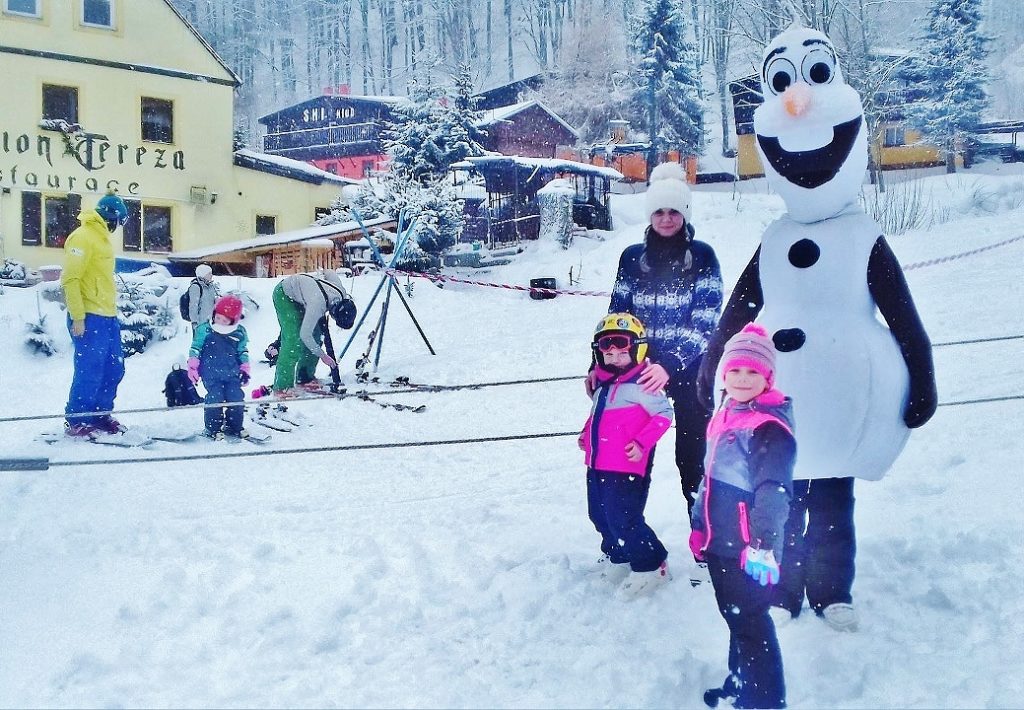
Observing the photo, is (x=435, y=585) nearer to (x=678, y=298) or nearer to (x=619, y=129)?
(x=678, y=298)

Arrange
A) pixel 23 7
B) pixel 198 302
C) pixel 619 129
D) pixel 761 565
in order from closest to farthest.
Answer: pixel 761 565 < pixel 198 302 < pixel 23 7 < pixel 619 129

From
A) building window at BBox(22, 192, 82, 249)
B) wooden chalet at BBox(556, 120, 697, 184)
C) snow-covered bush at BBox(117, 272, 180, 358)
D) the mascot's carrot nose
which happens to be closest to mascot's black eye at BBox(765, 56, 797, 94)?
the mascot's carrot nose

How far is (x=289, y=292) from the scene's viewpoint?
6.34m

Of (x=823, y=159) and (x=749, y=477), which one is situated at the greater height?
(x=823, y=159)

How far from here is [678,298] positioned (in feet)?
9.96

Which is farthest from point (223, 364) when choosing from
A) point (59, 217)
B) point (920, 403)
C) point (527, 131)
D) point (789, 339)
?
point (527, 131)

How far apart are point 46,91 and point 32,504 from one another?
10330 millimetres

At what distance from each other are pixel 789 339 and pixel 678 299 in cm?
63

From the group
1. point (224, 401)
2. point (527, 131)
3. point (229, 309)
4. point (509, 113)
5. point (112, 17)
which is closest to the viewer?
point (229, 309)

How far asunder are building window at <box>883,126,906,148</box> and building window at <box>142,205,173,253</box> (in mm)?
18204

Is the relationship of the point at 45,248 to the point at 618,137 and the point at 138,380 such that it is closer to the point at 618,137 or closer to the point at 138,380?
the point at 138,380

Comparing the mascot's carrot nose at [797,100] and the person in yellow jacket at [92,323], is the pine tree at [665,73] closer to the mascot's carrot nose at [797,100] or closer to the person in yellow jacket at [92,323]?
the person in yellow jacket at [92,323]

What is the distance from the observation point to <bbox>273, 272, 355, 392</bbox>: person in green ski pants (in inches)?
251

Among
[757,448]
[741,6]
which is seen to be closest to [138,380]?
[757,448]
